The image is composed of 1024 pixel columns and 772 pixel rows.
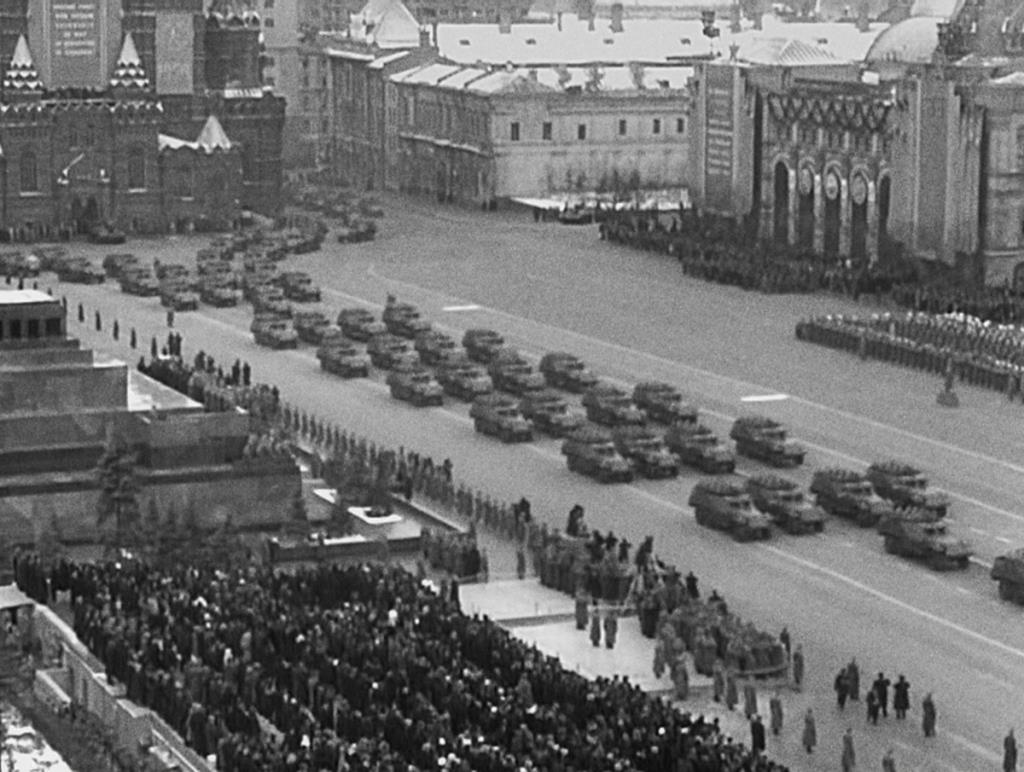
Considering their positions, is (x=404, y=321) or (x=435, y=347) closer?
(x=435, y=347)

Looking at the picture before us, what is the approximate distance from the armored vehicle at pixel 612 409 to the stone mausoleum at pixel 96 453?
31.8ft

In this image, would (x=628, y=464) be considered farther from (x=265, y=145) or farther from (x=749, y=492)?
(x=265, y=145)

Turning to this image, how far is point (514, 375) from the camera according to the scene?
62.5 metres

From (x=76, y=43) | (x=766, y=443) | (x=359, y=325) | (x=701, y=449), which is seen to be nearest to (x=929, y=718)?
(x=701, y=449)

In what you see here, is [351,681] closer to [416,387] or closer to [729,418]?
[729,418]

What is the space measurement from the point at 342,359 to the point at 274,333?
16.6 ft

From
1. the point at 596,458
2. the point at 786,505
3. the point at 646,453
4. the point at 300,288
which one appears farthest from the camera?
the point at 300,288

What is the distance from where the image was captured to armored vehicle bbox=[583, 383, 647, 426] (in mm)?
57656

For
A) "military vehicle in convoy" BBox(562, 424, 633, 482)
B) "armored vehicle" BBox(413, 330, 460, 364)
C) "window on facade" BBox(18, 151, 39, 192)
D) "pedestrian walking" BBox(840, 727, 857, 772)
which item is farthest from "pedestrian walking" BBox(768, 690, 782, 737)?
"window on facade" BBox(18, 151, 39, 192)

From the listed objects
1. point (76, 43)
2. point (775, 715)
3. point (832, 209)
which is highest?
point (76, 43)

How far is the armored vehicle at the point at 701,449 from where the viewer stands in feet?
176

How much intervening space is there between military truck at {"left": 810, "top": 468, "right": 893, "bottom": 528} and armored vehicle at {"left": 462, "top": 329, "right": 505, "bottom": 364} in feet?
56.6

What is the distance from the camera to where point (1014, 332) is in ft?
220

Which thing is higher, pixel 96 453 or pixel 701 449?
pixel 96 453
